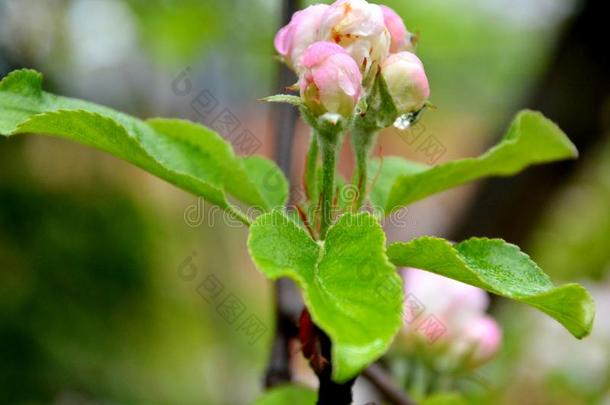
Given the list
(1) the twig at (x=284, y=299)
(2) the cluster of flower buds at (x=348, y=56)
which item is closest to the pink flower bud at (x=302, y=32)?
(2) the cluster of flower buds at (x=348, y=56)

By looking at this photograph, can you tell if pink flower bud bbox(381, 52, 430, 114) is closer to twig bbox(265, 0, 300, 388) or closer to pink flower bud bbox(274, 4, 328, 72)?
pink flower bud bbox(274, 4, 328, 72)

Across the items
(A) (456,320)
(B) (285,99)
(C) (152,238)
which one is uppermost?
(B) (285,99)

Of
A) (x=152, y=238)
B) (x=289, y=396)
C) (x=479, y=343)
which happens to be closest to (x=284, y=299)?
(x=289, y=396)

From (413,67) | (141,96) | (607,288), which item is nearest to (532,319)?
(607,288)

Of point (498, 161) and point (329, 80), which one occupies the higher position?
point (329, 80)

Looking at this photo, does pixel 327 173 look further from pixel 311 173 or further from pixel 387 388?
pixel 387 388

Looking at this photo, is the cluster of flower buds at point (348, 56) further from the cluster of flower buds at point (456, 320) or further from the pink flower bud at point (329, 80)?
the cluster of flower buds at point (456, 320)
